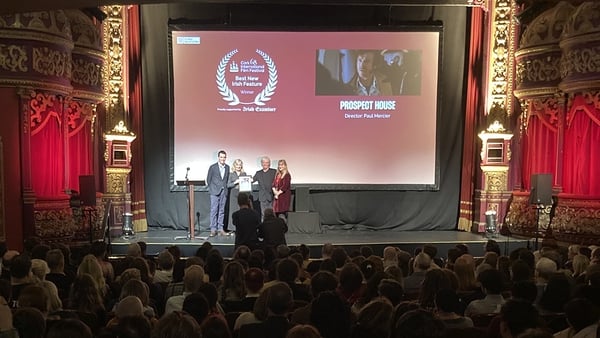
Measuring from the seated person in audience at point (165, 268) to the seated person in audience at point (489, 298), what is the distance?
2.61 meters

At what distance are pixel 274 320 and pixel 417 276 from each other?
2.18m

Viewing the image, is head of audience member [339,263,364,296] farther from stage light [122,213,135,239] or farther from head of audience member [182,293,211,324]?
stage light [122,213,135,239]

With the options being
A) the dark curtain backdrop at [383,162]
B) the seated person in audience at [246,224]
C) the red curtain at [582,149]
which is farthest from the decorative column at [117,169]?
the red curtain at [582,149]

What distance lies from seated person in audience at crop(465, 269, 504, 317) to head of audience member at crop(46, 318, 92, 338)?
256cm

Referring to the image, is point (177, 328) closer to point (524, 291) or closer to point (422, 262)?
point (524, 291)

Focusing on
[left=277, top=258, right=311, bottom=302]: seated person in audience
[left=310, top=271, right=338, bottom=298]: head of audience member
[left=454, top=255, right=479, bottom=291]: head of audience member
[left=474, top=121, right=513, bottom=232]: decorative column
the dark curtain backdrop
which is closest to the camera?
[left=310, top=271, right=338, bottom=298]: head of audience member

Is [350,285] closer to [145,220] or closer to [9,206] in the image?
[9,206]

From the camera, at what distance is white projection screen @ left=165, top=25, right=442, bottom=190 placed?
1194cm

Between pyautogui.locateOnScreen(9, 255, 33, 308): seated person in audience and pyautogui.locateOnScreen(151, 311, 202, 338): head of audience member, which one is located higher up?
pyautogui.locateOnScreen(151, 311, 202, 338): head of audience member

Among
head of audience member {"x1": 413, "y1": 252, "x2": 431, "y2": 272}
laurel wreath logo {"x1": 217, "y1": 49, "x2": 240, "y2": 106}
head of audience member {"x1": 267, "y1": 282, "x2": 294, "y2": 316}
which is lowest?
head of audience member {"x1": 413, "y1": 252, "x2": 431, "y2": 272}

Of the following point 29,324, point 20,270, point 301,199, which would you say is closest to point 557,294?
point 29,324

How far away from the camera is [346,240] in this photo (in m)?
10.5

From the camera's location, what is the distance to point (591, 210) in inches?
353

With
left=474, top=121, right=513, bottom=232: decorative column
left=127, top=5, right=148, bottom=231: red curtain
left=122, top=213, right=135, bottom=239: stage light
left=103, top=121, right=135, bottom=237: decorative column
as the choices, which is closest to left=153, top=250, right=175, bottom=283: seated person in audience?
left=122, top=213, right=135, bottom=239: stage light
